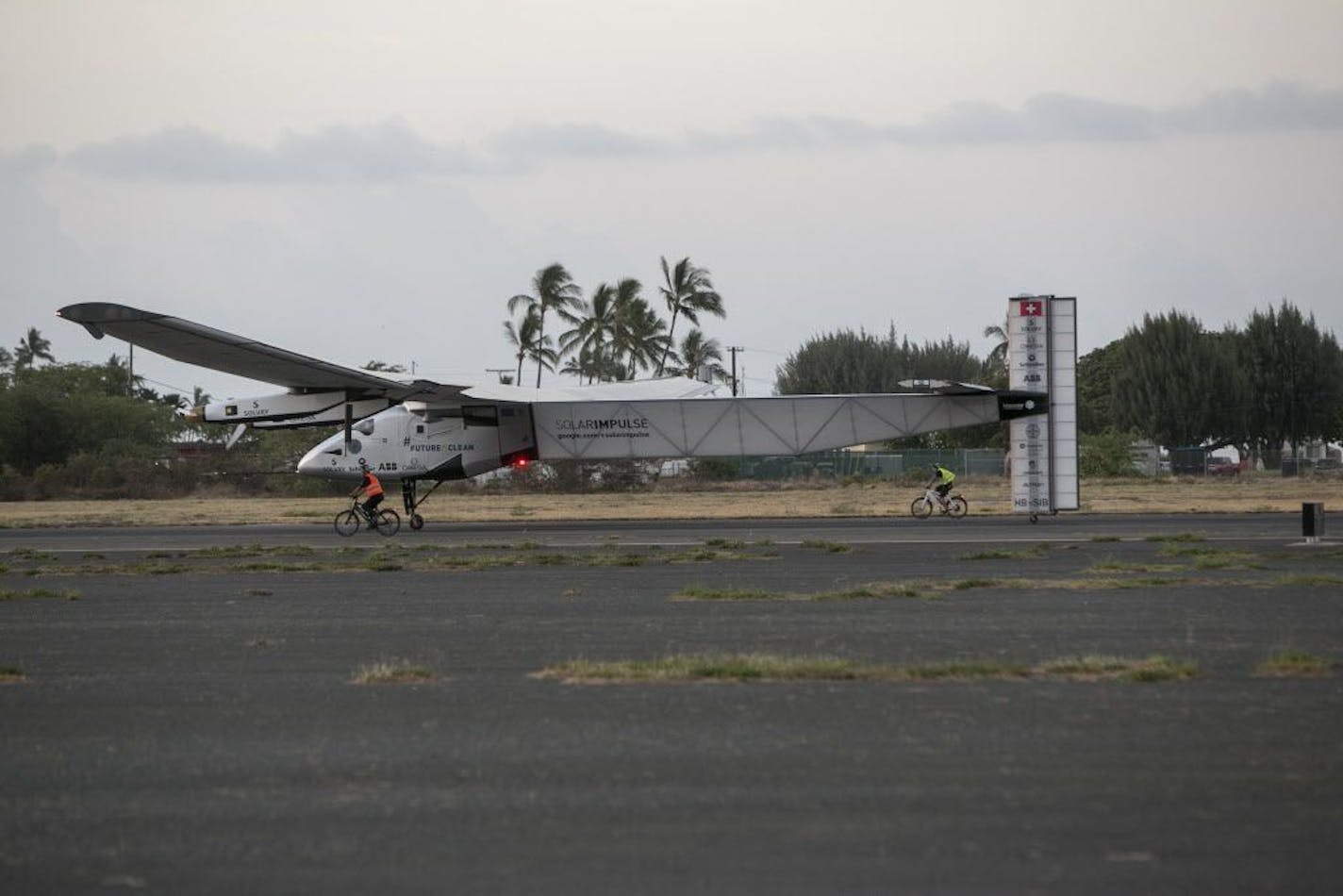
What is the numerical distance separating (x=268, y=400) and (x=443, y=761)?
32.4 m

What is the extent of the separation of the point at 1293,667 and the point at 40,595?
1578 centimetres

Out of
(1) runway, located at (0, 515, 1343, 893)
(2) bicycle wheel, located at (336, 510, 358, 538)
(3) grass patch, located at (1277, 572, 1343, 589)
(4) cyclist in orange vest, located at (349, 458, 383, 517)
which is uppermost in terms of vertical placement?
(4) cyclist in orange vest, located at (349, 458, 383, 517)

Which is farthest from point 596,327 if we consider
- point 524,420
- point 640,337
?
point 524,420

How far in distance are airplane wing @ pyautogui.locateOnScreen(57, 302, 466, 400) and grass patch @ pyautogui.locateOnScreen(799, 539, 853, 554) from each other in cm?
1340

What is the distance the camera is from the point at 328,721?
1069 centimetres

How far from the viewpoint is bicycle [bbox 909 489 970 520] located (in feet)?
132

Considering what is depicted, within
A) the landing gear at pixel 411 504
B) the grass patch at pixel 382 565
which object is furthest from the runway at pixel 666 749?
the landing gear at pixel 411 504

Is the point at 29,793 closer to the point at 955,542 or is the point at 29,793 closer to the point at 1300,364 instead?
the point at 955,542

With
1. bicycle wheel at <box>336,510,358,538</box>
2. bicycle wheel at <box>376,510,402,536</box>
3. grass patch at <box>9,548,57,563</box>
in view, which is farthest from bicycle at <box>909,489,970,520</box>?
grass patch at <box>9,548,57,563</box>

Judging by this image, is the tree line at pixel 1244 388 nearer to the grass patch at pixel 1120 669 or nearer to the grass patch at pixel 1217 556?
the grass patch at pixel 1217 556

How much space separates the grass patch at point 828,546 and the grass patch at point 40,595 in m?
12.6

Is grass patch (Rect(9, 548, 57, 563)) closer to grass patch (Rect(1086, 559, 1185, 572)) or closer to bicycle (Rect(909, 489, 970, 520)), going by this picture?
grass patch (Rect(1086, 559, 1185, 572))

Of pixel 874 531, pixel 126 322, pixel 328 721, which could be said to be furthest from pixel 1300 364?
pixel 328 721

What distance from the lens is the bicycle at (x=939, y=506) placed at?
40312 millimetres
